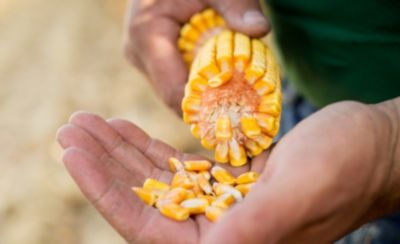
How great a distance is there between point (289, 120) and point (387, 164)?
33.5 inches

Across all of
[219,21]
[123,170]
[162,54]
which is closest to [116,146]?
[123,170]

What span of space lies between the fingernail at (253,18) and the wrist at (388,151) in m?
0.52

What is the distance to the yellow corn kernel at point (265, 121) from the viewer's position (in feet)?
5.99

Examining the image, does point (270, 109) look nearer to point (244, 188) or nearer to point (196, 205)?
point (244, 188)

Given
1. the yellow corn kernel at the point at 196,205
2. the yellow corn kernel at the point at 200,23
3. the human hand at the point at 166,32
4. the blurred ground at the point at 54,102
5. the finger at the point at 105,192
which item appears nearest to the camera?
the finger at the point at 105,192

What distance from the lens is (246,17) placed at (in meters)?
2.07

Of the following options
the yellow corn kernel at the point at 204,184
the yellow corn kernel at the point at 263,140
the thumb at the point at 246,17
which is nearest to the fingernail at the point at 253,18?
the thumb at the point at 246,17

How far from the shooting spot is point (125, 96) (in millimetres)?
4023

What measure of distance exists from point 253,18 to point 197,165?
0.47 meters

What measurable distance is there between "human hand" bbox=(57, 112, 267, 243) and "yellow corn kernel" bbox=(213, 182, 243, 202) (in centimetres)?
10

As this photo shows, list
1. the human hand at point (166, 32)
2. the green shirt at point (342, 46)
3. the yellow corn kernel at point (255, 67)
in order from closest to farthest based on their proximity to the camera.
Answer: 1. the yellow corn kernel at point (255, 67)
2. the green shirt at point (342, 46)
3. the human hand at point (166, 32)

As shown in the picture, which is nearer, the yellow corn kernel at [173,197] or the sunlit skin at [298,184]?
the sunlit skin at [298,184]

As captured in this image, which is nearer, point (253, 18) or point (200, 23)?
point (253, 18)

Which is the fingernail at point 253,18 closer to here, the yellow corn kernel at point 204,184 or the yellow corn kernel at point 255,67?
the yellow corn kernel at point 255,67
